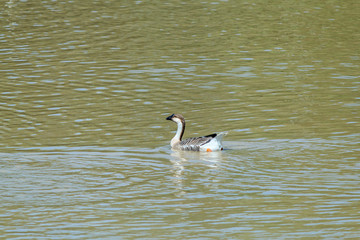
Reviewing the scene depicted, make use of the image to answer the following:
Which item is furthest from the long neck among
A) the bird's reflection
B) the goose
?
the bird's reflection

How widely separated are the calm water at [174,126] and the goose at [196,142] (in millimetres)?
278

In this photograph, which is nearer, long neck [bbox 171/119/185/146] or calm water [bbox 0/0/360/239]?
calm water [bbox 0/0/360/239]

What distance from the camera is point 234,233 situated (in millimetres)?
11375

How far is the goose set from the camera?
55.8ft

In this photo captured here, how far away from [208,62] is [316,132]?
10608mm

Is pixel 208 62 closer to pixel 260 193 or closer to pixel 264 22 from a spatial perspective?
pixel 264 22

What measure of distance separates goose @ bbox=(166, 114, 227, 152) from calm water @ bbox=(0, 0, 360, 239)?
28 cm

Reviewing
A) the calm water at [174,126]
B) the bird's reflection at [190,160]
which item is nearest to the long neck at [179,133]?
the calm water at [174,126]

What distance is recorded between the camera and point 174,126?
20672 millimetres

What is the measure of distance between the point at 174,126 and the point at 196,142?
10.9ft

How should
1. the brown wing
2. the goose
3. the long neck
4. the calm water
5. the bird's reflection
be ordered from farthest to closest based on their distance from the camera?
the long neck, the brown wing, the goose, the bird's reflection, the calm water

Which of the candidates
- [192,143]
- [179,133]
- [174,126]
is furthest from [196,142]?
[174,126]

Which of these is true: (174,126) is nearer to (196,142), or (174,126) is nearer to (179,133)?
(179,133)

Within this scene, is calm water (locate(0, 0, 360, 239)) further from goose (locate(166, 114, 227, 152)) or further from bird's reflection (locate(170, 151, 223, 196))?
goose (locate(166, 114, 227, 152))
